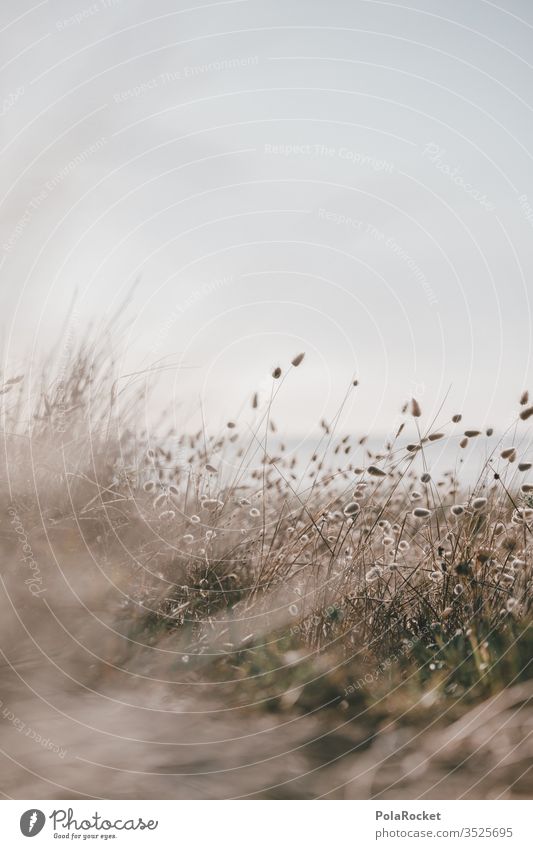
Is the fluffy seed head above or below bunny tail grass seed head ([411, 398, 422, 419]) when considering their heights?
below

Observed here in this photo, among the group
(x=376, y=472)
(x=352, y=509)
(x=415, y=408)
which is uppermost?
(x=415, y=408)

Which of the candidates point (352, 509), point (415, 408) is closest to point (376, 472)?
point (352, 509)

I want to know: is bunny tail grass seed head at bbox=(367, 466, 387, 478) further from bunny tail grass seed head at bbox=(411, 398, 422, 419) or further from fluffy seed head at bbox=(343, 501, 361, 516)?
bunny tail grass seed head at bbox=(411, 398, 422, 419)

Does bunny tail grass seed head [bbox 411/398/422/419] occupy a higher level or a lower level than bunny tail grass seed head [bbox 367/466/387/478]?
higher

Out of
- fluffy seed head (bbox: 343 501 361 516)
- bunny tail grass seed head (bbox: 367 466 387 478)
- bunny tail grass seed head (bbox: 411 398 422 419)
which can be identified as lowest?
fluffy seed head (bbox: 343 501 361 516)

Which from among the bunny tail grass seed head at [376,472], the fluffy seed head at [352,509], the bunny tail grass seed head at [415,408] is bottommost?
the fluffy seed head at [352,509]

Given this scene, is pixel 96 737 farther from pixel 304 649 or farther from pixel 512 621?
pixel 512 621

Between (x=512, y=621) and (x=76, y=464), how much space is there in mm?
2151

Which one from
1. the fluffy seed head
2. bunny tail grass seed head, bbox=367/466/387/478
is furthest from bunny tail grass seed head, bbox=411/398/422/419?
the fluffy seed head

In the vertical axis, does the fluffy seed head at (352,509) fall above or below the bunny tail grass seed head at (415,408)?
below

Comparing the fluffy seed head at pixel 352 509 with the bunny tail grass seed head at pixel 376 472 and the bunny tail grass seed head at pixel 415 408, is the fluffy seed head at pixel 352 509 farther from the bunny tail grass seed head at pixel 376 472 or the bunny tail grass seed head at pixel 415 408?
the bunny tail grass seed head at pixel 415 408

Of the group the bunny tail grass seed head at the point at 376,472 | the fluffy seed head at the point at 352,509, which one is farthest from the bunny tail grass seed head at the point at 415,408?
the fluffy seed head at the point at 352,509

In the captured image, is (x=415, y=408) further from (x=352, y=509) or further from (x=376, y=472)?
(x=352, y=509)
